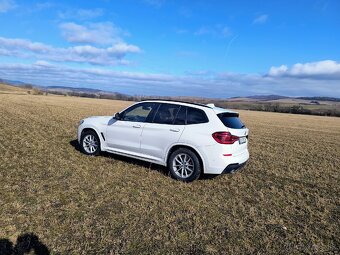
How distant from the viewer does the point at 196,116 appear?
6.89 metres

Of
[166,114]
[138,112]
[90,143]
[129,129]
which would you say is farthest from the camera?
[90,143]

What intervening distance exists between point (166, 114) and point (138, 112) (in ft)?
2.86

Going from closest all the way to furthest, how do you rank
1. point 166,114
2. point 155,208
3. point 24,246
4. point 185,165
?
1. point 24,246
2. point 155,208
3. point 185,165
4. point 166,114

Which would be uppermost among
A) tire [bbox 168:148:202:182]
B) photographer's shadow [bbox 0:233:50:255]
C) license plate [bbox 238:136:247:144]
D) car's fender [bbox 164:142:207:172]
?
license plate [bbox 238:136:247:144]

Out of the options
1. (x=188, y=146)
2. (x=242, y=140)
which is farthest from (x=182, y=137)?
(x=242, y=140)

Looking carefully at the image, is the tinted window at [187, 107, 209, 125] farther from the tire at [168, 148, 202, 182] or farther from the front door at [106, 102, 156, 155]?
the front door at [106, 102, 156, 155]

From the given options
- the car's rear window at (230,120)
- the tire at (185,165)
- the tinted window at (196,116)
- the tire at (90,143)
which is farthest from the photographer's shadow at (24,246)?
the tire at (90,143)

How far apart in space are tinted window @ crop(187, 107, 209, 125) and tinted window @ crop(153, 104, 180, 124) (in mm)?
345

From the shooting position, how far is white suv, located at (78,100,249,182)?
21.5 ft

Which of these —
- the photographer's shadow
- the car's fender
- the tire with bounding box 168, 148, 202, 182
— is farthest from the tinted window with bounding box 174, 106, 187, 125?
the photographer's shadow

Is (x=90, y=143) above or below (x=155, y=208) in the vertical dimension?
above

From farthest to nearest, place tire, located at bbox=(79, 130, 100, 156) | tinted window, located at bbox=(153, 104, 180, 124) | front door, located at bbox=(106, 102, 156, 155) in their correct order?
tire, located at bbox=(79, 130, 100, 156) < front door, located at bbox=(106, 102, 156, 155) < tinted window, located at bbox=(153, 104, 180, 124)

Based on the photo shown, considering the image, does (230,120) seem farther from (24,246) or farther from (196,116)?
(24,246)

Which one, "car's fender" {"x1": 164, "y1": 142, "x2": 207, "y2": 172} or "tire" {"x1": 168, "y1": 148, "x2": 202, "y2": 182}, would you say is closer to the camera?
"car's fender" {"x1": 164, "y1": 142, "x2": 207, "y2": 172}
